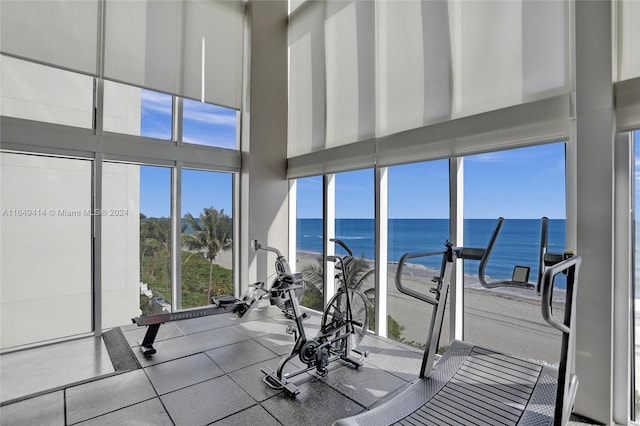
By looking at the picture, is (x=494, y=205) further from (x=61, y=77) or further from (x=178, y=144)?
(x=61, y=77)

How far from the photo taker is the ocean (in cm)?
364

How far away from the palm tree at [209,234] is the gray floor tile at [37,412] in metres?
2.80

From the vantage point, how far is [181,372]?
3438 mm

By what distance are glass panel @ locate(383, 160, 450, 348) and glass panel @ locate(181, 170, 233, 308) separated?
3.07 m

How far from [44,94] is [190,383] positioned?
4.19m

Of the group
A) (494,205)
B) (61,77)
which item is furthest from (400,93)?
(61,77)

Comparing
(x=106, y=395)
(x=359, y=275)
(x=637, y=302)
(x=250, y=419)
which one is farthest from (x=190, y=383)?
(x=637, y=302)

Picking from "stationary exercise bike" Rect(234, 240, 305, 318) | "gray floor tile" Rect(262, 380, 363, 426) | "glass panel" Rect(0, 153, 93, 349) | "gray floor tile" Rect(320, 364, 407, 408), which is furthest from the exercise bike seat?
"glass panel" Rect(0, 153, 93, 349)

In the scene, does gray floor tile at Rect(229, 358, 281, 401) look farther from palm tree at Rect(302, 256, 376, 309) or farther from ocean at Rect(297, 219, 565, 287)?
ocean at Rect(297, 219, 565, 287)

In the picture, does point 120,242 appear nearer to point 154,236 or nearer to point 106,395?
point 154,236

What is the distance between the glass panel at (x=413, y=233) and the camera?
14.3 feet

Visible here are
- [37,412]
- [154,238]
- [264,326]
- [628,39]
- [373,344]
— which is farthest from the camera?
[154,238]

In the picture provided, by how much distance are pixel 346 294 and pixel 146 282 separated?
3486 millimetres

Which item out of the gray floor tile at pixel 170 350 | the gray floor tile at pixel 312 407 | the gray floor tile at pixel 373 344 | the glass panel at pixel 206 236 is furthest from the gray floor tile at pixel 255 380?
the glass panel at pixel 206 236
